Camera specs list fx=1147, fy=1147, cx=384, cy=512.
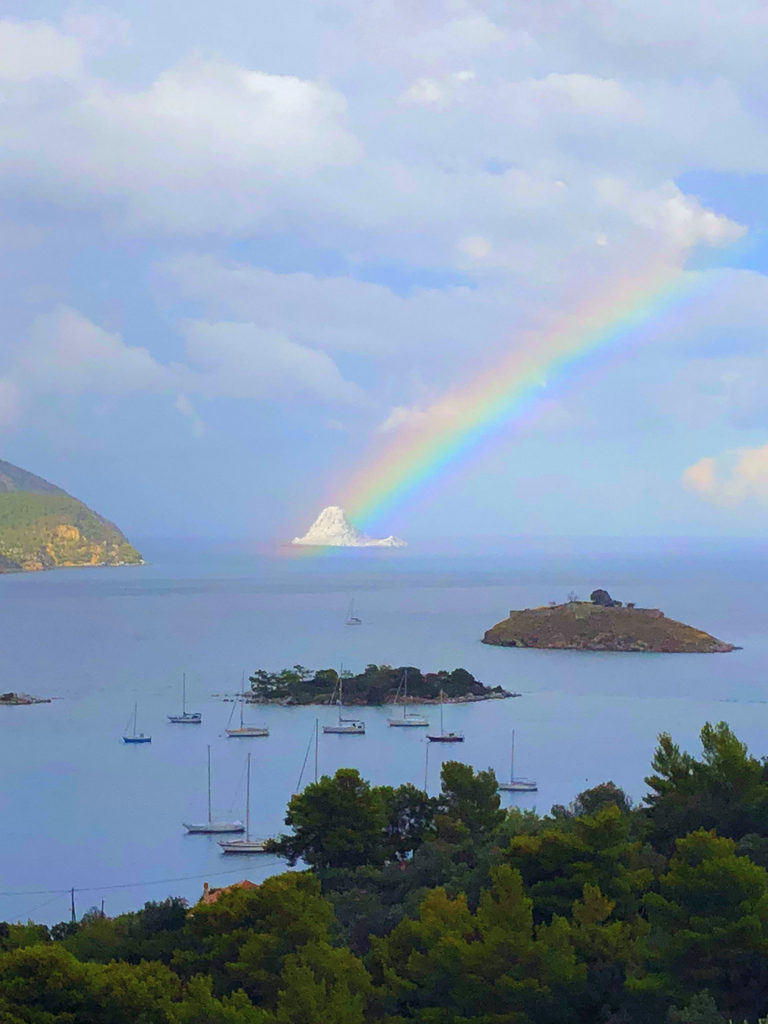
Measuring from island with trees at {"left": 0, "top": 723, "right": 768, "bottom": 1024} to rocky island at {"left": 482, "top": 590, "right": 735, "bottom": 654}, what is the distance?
5731 centimetres

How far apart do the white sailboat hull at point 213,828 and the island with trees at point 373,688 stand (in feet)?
72.0

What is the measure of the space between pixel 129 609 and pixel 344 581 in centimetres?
4607

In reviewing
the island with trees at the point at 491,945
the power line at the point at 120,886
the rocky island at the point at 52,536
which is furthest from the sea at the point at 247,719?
the rocky island at the point at 52,536

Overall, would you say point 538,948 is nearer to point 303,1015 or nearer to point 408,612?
point 303,1015

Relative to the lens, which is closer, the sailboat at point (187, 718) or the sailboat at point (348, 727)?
the sailboat at point (348, 727)

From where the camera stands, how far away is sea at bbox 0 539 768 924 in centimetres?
2527

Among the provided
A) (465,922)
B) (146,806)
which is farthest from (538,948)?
(146,806)

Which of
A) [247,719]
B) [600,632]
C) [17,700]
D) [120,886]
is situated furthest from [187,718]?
[600,632]

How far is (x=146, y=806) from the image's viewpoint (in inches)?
1188

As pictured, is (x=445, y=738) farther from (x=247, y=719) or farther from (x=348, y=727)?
(x=247, y=719)

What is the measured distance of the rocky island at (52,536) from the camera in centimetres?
16775

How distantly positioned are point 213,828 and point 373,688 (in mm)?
24003

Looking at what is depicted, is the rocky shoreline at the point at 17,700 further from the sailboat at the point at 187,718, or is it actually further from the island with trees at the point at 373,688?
the island with trees at the point at 373,688

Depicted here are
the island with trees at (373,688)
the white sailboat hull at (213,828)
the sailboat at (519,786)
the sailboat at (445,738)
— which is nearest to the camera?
the white sailboat hull at (213,828)
